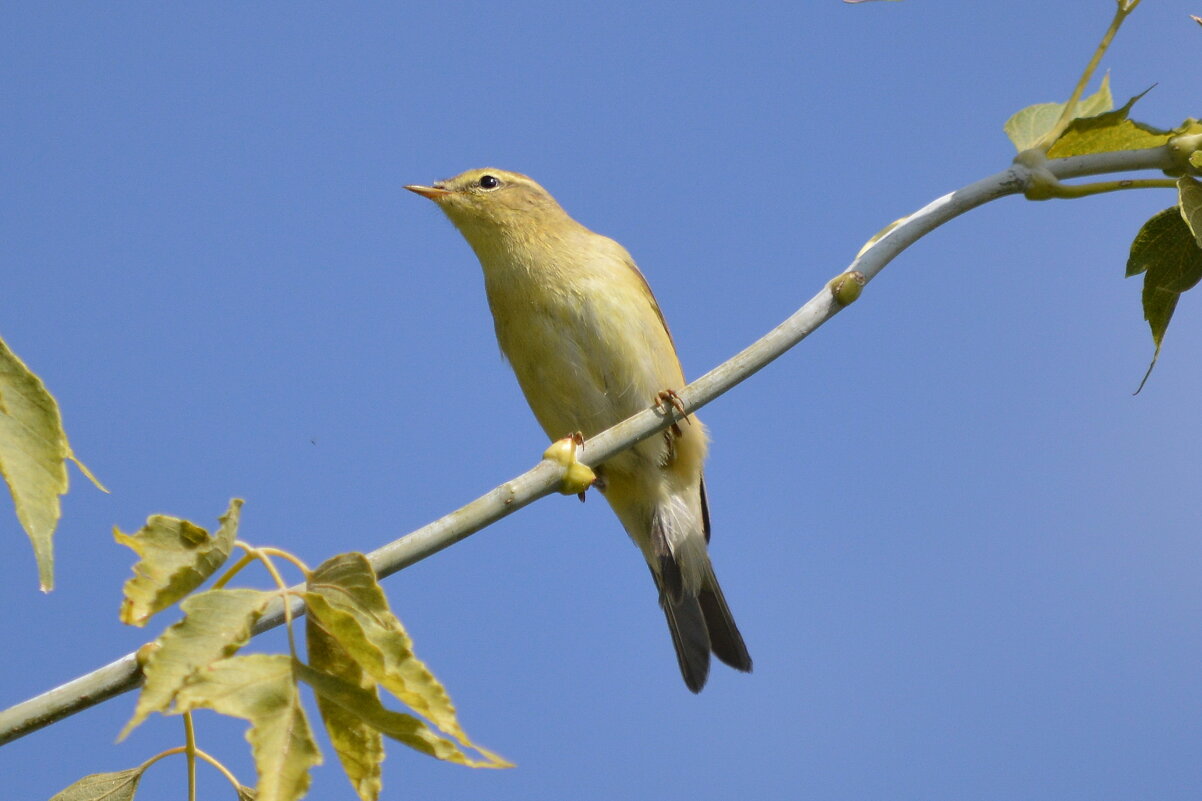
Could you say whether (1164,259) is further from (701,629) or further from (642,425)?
(701,629)

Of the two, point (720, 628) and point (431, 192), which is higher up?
point (431, 192)

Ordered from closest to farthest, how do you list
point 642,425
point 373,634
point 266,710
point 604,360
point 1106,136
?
1. point 266,710
2. point 373,634
3. point 642,425
4. point 1106,136
5. point 604,360

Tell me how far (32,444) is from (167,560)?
242mm

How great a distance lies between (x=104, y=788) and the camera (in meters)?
1.79

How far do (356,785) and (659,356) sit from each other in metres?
3.25

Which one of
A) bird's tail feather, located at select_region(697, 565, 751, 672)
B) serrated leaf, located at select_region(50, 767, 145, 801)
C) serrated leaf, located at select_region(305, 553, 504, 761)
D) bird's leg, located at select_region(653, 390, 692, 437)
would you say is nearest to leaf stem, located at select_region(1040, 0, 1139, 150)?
bird's leg, located at select_region(653, 390, 692, 437)

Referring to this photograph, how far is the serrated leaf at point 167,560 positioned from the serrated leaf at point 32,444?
168 mm

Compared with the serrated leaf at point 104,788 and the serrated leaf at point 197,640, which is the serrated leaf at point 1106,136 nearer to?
the serrated leaf at point 197,640

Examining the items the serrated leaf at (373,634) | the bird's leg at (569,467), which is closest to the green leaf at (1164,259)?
the bird's leg at (569,467)

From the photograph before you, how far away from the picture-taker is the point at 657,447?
4.86 metres

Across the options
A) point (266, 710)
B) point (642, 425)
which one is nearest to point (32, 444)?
point (266, 710)

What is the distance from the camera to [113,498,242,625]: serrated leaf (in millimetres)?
1542

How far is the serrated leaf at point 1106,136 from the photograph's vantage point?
2338 mm

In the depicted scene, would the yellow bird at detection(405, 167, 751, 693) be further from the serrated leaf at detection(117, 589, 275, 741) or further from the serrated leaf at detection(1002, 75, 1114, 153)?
the serrated leaf at detection(117, 589, 275, 741)
